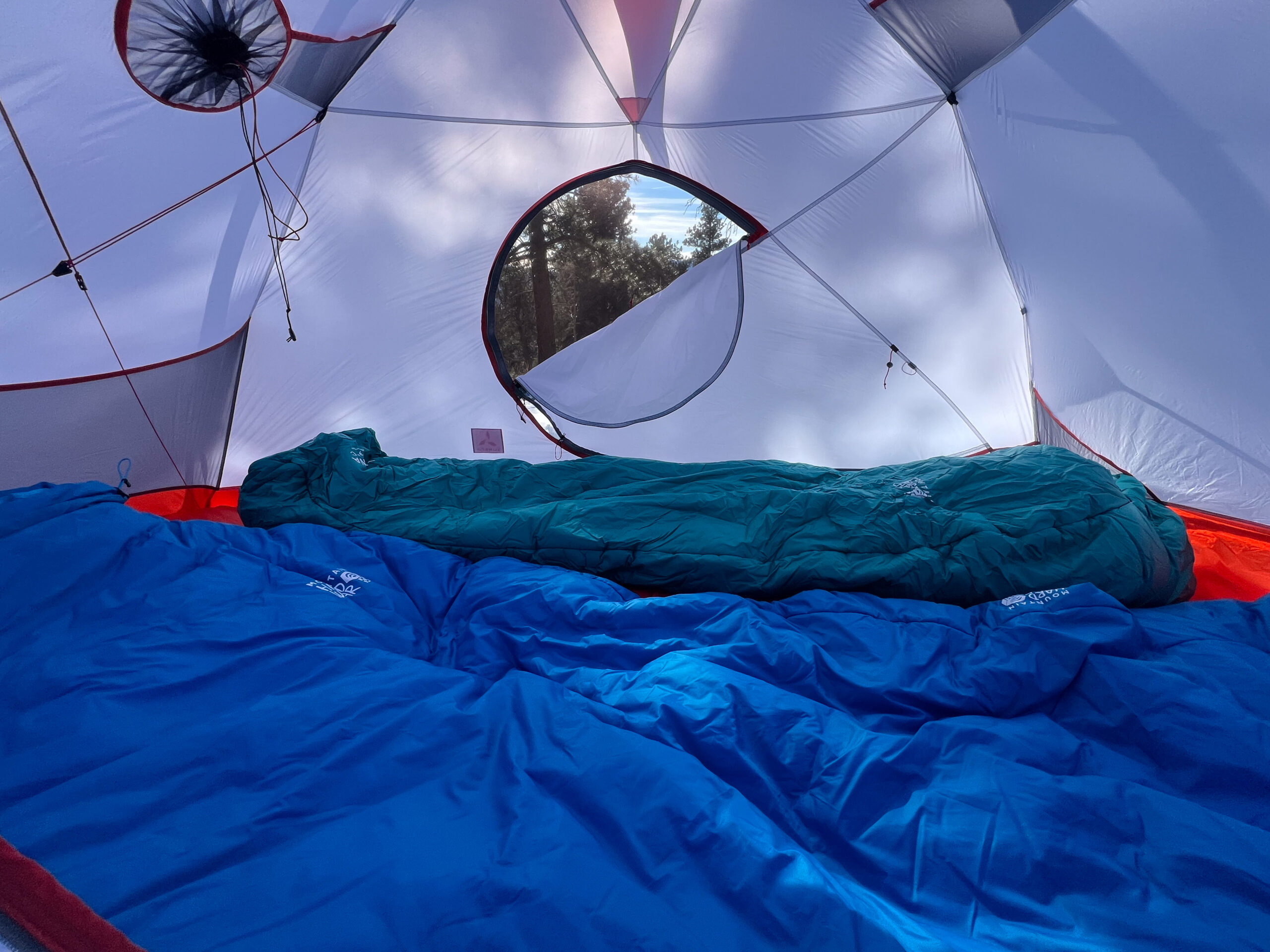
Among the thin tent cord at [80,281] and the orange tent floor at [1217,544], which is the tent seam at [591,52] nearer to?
the thin tent cord at [80,281]

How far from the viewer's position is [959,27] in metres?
2.17

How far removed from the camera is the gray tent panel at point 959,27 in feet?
6.43

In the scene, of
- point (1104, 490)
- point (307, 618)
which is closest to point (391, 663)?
point (307, 618)

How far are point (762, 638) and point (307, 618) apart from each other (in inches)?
34.3

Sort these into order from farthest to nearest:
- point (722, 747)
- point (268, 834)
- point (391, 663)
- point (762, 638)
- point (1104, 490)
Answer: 1. point (1104, 490)
2. point (762, 638)
3. point (391, 663)
4. point (722, 747)
5. point (268, 834)

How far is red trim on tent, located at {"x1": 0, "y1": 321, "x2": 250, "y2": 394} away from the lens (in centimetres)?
203

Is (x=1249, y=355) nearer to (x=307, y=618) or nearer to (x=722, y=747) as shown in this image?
(x=722, y=747)

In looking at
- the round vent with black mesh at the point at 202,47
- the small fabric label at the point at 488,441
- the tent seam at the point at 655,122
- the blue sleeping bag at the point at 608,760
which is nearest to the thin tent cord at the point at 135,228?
the round vent with black mesh at the point at 202,47

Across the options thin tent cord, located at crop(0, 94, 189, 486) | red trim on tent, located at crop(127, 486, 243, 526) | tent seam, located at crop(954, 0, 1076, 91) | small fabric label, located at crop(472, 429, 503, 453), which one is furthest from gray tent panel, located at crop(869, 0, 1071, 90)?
red trim on tent, located at crop(127, 486, 243, 526)

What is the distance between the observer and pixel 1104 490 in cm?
185

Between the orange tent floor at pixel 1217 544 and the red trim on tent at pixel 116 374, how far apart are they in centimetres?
40

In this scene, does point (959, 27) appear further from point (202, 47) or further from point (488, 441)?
point (488, 441)

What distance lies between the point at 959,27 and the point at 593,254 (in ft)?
4.90

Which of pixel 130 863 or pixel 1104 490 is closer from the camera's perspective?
pixel 130 863
